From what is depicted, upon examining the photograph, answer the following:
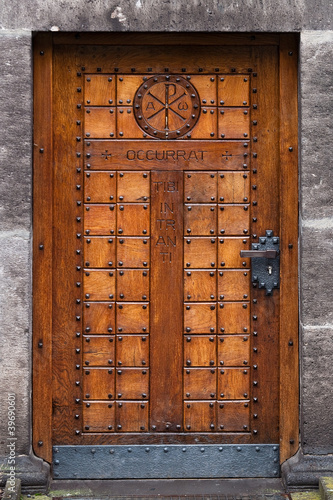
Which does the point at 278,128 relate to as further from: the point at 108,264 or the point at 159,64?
the point at 108,264

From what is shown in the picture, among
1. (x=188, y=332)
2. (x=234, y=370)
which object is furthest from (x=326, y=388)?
(x=188, y=332)

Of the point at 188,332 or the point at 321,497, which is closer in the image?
the point at 321,497

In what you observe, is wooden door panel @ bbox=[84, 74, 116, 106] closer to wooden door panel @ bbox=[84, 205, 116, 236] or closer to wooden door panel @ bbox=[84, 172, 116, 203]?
wooden door panel @ bbox=[84, 172, 116, 203]

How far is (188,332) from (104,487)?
986 mm

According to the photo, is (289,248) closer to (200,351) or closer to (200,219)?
(200,219)

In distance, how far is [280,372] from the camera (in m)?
3.91

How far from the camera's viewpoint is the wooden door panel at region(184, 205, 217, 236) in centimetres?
391

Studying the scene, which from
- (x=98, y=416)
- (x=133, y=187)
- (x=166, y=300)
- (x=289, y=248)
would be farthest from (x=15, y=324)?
(x=289, y=248)

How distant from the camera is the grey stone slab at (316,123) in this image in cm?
369

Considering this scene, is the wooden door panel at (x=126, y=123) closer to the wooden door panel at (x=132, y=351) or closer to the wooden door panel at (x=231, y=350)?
the wooden door panel at (x=132, y=351)

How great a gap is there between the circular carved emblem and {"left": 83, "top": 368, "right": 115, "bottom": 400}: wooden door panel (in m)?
1.39

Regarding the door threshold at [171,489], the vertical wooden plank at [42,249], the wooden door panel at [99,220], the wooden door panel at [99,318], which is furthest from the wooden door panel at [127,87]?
the door threshold at [171,489]

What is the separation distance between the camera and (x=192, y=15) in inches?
145

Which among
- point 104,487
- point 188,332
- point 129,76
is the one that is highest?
point 129,76
